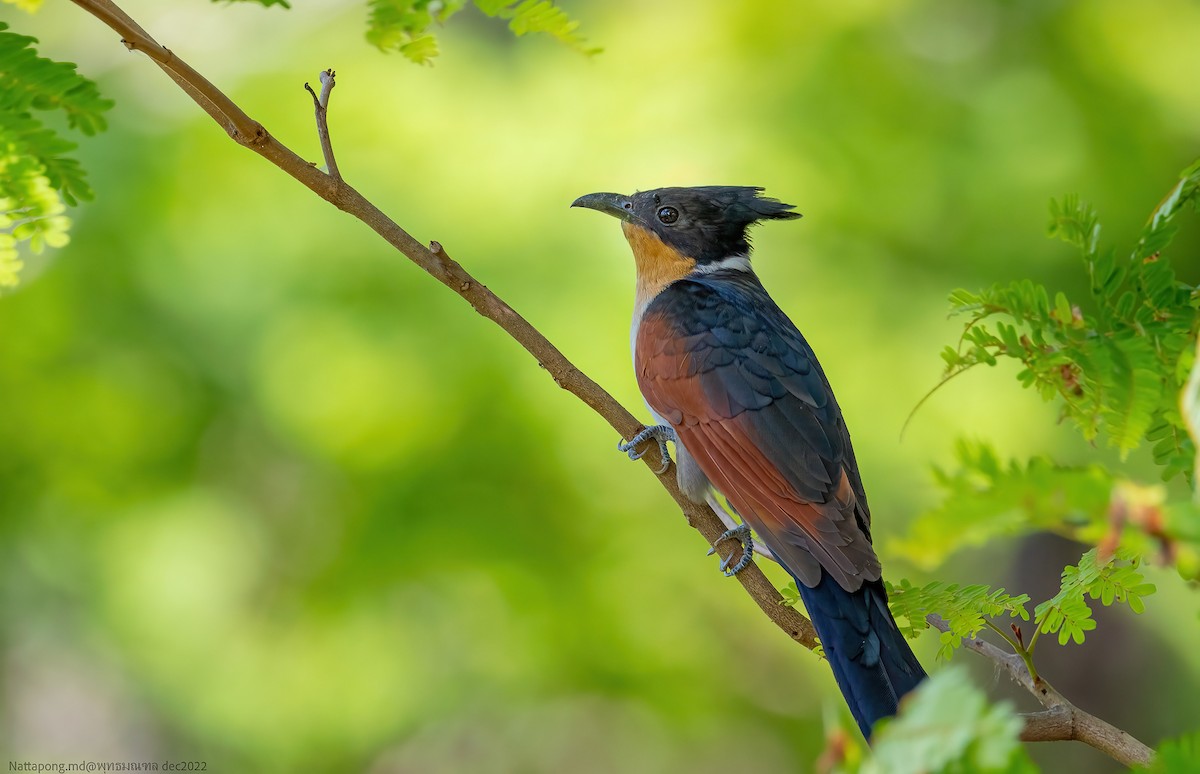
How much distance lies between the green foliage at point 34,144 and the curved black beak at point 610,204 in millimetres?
2706

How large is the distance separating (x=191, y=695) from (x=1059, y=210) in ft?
16.2

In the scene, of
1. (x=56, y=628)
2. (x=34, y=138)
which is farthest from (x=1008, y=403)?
(x=56, y=628)

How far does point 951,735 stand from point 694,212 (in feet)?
12.2

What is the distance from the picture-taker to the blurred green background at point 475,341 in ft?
17.9

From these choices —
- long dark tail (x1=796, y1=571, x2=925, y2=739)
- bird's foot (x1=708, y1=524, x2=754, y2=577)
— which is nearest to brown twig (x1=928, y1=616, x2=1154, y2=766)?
long dark tail (x1=796, y1=571, x2=925, y2=739)

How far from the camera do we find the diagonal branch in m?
2.19

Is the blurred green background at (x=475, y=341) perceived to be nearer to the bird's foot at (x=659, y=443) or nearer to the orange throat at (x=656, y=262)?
the orange throat at (x=656, y=262)

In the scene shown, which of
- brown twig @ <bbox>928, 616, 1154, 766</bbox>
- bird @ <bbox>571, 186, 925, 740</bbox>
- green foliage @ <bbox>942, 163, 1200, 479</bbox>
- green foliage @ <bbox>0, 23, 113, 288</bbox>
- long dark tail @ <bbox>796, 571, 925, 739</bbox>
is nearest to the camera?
green foliage @ <bbox>942, 163, 1200, 479</bbox>

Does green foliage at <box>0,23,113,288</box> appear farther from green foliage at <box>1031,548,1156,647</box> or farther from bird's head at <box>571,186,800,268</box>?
bird's head at <box>571,186,800,268</box>

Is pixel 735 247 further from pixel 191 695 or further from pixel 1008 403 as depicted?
pixel 191 695

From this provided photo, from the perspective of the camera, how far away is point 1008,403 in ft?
19.1

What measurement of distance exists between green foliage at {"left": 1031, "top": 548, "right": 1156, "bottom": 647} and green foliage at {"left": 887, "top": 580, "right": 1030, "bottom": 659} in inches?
2.6

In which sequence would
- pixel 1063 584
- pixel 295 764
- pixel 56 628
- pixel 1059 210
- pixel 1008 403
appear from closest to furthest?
pixel 1059 210 < pixel 1063 584 < pixel 295 764 < pixel 1008 403 < pixel 56 628

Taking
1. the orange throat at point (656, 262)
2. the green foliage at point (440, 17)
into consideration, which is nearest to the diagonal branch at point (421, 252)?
the green foliage at point (440, 17)
